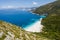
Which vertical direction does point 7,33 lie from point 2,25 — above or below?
below

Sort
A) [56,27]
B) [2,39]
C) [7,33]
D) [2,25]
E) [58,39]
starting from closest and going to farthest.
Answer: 1. [2,39]
2. [7,33]
3. [2,25]
4. [58,39]
5. [56,27]

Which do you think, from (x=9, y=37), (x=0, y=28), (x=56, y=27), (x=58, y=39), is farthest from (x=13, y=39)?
(x=56, y=27)

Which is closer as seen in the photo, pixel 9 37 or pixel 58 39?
pixel 9 37

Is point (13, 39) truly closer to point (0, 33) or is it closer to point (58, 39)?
point (0, 33)

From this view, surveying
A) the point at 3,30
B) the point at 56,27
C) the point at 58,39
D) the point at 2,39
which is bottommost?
the point at 2,39

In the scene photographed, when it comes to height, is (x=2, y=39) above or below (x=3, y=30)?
below

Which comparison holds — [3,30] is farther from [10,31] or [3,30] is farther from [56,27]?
[56,27]

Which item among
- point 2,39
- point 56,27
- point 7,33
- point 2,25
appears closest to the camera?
point 2,39

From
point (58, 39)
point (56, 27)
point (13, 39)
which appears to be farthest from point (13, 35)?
point (56, 27)

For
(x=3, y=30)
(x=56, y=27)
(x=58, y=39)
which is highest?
(x=56, y=27)
